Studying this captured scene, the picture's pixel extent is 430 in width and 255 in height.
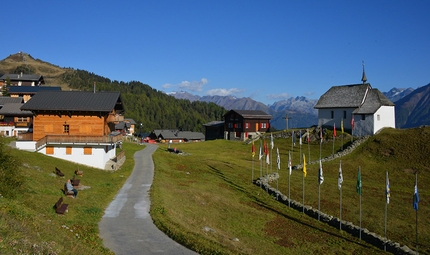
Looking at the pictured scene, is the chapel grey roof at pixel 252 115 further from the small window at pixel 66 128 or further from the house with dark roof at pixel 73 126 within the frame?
the small window at pixel 66 128

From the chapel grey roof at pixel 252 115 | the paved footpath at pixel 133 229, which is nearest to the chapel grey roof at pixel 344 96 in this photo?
the chapel grey roof at pixel 252 115

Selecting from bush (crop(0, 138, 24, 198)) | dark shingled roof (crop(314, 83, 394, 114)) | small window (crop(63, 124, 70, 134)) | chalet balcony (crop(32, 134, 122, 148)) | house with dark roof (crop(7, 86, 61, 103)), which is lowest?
bush (crop(0, 138, 24, 198))

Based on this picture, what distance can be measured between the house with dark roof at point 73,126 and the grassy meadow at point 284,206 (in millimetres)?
8383

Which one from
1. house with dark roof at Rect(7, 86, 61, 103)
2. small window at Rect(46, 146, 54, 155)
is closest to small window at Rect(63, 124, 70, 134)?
small window at Rect(46, 146, 54, 155)

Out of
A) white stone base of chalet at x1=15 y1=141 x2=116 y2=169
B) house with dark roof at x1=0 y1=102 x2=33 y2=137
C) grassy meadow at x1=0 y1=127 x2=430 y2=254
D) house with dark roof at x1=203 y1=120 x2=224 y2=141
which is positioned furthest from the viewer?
house with dark roof at x1=203 y1=120 x2=224 y2=141

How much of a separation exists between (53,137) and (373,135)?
55.7 m

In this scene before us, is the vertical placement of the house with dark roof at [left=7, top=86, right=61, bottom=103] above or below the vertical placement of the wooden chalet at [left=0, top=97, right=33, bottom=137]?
above

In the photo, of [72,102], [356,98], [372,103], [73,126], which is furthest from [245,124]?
[73,126]

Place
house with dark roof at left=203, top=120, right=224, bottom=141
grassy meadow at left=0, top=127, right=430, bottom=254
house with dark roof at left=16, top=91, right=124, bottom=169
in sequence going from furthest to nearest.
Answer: house with dark roof at left=203, top=120, right=224, bottom=141 < house with dark roof at left=16, top=91, right=124, bottom=169 < grassy meadow at left=0, top=127, right=430, bottom=254

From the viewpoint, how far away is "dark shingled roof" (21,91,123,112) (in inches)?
1841

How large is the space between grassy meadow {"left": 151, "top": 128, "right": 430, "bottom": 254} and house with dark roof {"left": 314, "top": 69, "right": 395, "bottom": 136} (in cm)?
473

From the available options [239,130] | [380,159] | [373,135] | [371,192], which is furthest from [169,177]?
[239,130]

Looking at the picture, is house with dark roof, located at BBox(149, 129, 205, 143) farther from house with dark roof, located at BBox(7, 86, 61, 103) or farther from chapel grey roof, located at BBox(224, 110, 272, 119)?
house with dark roof, located at BBox(7, 86, 61, 103)

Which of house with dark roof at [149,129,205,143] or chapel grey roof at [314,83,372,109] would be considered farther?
house with dark roof at [149,129,205,143]
